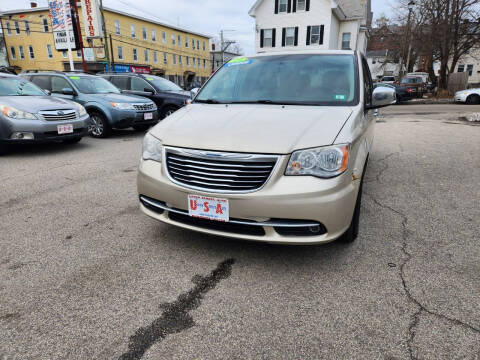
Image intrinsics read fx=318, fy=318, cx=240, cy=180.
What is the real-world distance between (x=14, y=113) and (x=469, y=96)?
21.8 m

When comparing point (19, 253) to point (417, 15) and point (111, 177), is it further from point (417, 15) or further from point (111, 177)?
point (417, 15)

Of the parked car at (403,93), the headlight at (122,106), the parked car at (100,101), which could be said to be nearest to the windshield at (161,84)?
the parked car at (100,101)

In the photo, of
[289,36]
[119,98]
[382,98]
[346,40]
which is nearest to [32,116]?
[119,98]

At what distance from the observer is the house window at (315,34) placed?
27344 mm

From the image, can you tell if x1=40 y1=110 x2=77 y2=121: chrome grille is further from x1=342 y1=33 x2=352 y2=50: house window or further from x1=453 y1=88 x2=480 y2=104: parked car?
x1=342 y1=33 x2=352 y2=50: house window

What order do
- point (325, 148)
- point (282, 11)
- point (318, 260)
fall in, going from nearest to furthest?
point (325, 148)
point (318, 260)
point (282, 11)

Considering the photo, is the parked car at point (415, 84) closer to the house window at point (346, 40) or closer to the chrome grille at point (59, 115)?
the house window at point (346, 40)

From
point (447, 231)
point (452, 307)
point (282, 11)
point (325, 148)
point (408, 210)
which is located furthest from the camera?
point (282, 11)

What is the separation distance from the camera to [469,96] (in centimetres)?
1847

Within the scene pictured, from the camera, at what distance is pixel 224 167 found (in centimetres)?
232

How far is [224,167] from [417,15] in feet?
103

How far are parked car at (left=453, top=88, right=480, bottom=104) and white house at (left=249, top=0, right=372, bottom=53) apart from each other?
11913 mm

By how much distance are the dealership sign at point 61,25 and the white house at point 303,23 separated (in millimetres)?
16937

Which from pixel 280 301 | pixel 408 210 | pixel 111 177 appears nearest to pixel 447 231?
pixel 408 210
